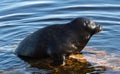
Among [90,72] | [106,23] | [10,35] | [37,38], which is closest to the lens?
[90,72]

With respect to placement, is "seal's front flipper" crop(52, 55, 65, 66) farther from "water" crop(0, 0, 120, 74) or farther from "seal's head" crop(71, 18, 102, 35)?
"seal's head" crop(71, 18, 102, 35)

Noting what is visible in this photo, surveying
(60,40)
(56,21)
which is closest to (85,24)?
(60,40)

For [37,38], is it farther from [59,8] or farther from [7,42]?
[59,8]

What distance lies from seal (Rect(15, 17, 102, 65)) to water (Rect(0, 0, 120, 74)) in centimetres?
37

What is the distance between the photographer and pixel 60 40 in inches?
394

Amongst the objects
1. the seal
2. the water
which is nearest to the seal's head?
the seal

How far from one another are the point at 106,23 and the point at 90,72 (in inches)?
136

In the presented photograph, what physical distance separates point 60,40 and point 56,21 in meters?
3.32

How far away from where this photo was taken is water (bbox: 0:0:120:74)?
10195mm

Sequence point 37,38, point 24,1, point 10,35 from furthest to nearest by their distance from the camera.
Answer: point 24,1 → point 10,35 → point 37,38

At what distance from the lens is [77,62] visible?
10.3 meters

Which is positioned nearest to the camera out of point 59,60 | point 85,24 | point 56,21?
point 59,60

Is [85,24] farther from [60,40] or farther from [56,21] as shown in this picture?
[56,21]

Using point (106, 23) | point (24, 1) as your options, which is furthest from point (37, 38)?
point (24, 1)
